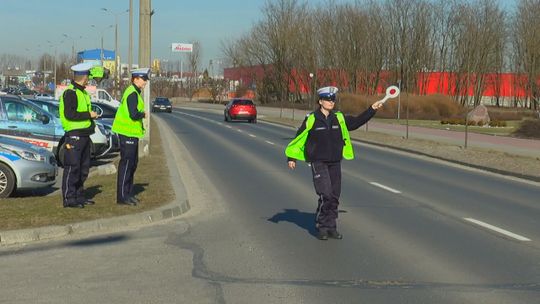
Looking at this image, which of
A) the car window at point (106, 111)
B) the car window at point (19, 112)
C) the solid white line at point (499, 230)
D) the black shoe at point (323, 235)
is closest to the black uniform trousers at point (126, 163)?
the black shoe at point (323, 235)

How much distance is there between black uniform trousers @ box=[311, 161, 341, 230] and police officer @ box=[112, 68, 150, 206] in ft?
9.72

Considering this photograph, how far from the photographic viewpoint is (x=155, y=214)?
9195 mm

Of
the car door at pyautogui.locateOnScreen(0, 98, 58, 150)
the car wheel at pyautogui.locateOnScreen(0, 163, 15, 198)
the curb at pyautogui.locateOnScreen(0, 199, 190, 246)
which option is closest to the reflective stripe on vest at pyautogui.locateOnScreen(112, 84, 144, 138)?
the curb at pyautogui.locateOnScreen(0, 199, 190, 246)

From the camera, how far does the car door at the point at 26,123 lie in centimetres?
1518

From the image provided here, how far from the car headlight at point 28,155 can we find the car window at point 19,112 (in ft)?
15.1

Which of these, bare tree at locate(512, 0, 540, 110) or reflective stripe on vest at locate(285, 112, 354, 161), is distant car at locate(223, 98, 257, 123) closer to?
bare tree at locate(512, 0, 540, 110)

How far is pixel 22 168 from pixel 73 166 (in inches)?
75.3

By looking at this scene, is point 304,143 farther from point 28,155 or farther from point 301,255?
point 28,155

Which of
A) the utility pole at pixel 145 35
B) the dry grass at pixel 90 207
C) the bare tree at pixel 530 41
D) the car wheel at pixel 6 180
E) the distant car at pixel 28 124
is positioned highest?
the bare tree at pixel 530 41

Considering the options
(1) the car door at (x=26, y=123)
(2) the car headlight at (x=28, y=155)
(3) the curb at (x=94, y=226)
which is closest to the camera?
(3) the curb at (x=94, y=226)

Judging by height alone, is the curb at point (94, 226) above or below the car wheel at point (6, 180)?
below

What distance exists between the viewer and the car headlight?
10.9m

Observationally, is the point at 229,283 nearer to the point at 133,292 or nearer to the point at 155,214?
the point at 133,292

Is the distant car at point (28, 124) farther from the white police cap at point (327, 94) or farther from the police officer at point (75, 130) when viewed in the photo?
the white police cap at point (327, 94)
